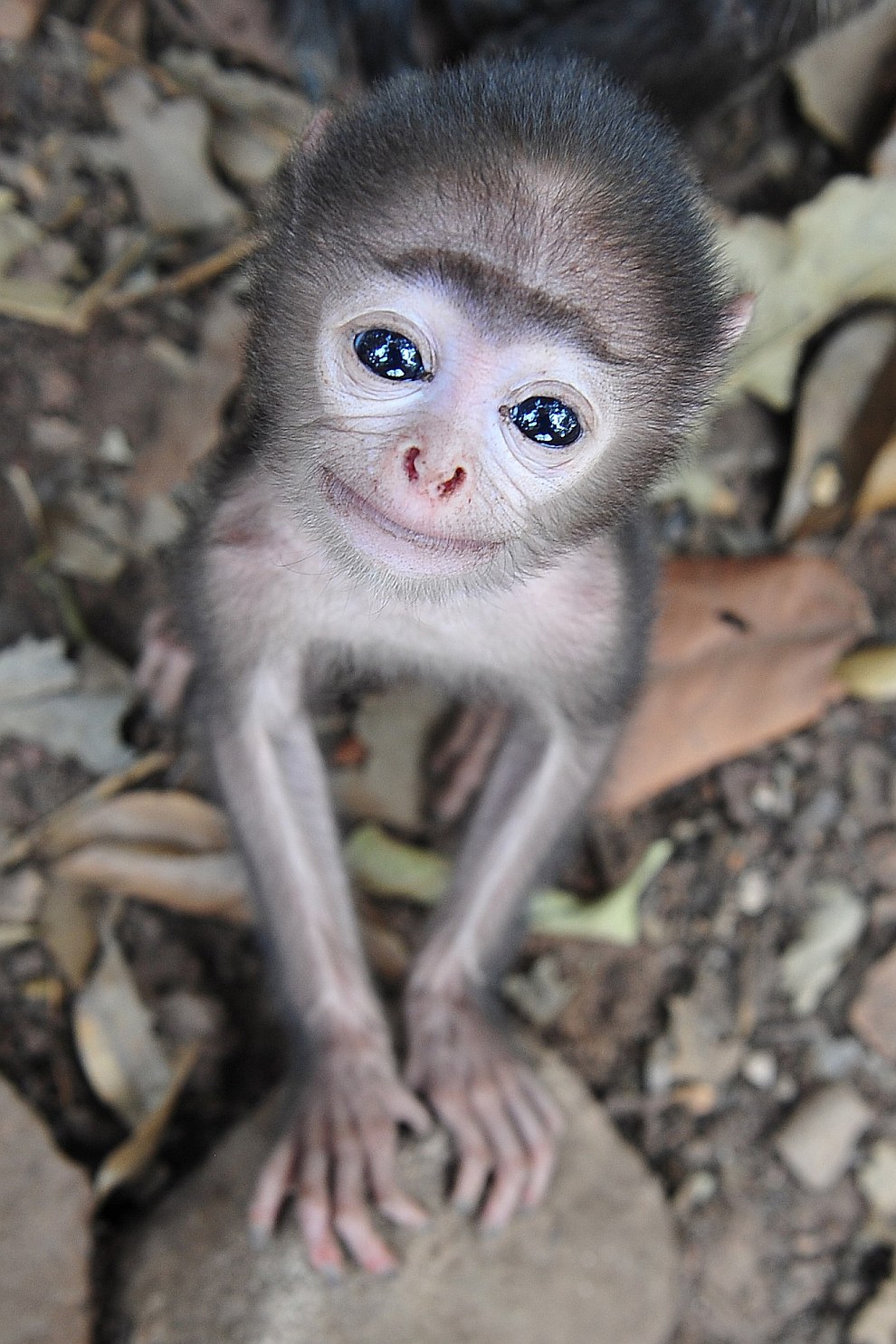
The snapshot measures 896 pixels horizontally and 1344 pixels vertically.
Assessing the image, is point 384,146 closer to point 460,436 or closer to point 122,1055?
point 460,436

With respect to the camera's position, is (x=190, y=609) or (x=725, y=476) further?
(x=725, y=476)

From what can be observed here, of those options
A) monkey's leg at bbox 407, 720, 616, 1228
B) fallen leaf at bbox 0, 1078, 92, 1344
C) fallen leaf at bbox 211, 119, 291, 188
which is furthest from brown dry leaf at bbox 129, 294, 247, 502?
fallen leaf at bbox 0, 1078, 92, 1344

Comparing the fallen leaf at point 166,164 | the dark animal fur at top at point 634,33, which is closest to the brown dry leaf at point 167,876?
the fallen leaf at point 166,164

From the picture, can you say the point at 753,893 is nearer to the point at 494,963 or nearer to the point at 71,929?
the point at 494,963

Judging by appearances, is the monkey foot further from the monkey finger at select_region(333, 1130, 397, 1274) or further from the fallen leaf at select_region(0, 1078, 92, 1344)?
the monkey finger at select_region(333, 1130, 397, 1274)

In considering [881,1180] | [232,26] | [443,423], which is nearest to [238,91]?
[232,26]

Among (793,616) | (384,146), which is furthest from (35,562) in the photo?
(793,616)
